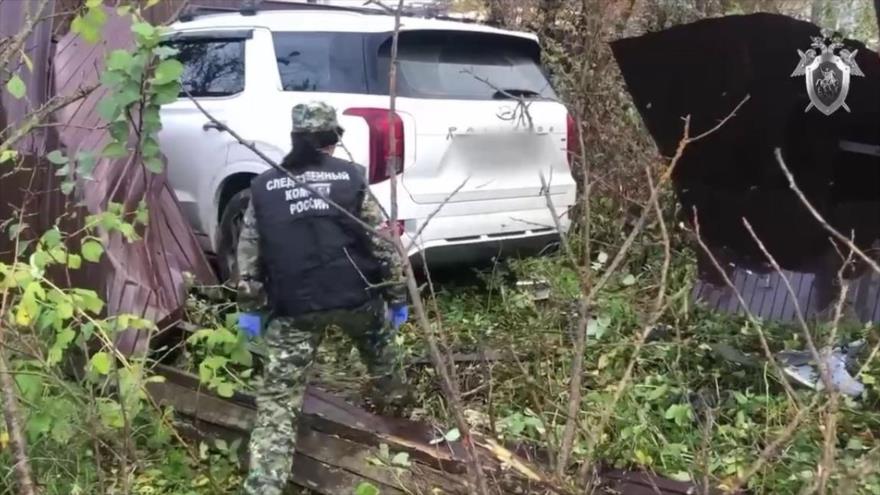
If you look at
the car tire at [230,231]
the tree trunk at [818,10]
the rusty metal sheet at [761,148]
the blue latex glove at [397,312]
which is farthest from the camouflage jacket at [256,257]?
the tree trunk at [818,10]

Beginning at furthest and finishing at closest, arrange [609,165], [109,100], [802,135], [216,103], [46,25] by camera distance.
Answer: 1. [609,165]
2. [216,103]
3. [46,25]
4. [802,135]
5. [109,100]

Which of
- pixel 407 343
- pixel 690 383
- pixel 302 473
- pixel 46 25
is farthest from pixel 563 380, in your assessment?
pixel 46 25

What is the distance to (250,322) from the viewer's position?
13.7 feet

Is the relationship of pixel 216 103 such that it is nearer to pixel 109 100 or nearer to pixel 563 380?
pixel 109 100

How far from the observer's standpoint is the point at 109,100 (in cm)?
360

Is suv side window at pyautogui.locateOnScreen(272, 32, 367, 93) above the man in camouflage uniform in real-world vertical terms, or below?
above

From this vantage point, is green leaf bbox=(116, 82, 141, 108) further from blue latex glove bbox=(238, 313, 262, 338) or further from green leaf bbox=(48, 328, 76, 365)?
blue latex glove bbox=(238, 313, 262, 338)

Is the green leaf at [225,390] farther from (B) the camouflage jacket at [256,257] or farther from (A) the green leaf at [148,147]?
(A) the green leaf at [148,147]

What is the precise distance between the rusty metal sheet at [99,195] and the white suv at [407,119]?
0.45 m

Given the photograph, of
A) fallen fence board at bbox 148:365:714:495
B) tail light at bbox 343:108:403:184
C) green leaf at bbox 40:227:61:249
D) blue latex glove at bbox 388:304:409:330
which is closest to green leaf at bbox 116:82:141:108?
green leaf at bbox 40:227:61:249

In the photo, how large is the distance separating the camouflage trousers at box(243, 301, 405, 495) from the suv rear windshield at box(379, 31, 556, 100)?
60.2 inches

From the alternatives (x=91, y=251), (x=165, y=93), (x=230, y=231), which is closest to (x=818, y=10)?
(x=230, y=231)

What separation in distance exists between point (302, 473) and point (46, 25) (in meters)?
3.04

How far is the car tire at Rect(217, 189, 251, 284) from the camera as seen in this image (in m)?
5.78
